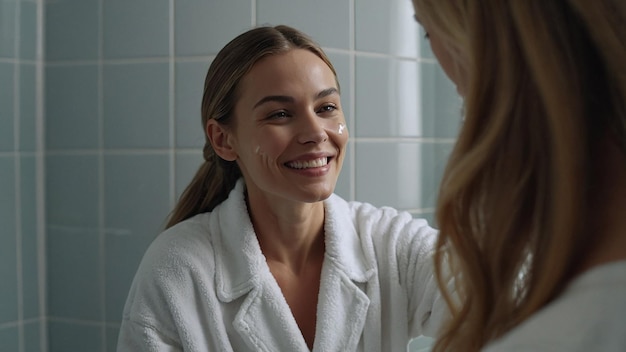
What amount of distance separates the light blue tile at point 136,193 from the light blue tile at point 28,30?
9.3 inches

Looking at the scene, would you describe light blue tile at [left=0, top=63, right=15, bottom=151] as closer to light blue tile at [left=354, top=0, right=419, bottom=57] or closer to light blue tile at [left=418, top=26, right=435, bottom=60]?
light blue tile at [left=354, top=0, right=419, bottom=57]

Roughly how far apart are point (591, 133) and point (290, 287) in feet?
2.95

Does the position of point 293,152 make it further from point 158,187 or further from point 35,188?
point 35,188

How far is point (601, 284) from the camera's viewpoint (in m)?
0.46

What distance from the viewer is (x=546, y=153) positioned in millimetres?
519

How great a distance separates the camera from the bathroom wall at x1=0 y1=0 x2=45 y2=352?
4.77ft

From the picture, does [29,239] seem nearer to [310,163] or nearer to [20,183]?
[20,183]

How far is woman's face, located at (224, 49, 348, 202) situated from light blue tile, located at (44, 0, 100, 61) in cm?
34

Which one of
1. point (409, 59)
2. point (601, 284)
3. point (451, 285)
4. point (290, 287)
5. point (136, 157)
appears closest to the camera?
→ point (601, 284)

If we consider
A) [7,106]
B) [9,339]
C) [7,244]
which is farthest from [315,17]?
[9,339]

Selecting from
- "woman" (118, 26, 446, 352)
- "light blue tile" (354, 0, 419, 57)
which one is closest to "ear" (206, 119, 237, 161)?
"woman" (118, 26, 446, 352)

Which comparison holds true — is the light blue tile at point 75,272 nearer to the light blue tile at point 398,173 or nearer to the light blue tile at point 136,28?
the light blue tile at point 136,28

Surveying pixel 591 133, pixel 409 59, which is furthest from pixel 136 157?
pixel 591 133

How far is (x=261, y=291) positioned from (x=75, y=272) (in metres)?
0.41
